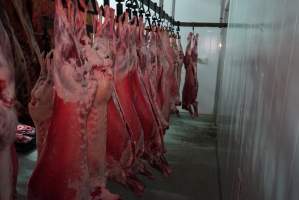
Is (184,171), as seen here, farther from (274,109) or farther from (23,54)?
(274,109)

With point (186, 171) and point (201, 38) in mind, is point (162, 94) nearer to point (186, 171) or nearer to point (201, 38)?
point (186, 171)

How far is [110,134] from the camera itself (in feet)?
5.64

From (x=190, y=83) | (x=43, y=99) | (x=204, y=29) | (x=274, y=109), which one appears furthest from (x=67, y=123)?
(x=204, y=29)

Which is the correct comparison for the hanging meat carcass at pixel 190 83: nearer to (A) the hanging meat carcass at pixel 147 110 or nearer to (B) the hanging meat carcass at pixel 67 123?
(A) the hanging meat carcass at pixel 147 110

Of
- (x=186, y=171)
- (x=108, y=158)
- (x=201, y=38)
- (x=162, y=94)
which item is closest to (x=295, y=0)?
(x=108, y=158)

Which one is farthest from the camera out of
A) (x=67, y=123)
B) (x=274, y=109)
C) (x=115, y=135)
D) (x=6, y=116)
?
(x=115, y=135)

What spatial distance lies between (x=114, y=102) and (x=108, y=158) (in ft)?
0.93

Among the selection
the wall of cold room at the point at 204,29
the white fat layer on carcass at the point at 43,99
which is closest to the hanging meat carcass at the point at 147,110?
the white fat layer on carcass at the point at 43,99

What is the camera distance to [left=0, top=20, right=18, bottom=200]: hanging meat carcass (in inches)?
33.4

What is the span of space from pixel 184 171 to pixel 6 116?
2.84m

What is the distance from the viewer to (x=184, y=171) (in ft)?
11.6

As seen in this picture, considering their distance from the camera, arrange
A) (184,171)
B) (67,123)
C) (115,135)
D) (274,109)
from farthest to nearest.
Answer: (184,171) → (115,135) → (67,123) → (274,109)

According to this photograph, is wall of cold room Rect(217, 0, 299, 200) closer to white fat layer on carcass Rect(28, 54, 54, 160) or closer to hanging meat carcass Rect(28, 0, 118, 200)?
hanging meat carcass Rect(28, 0, 118, 200)

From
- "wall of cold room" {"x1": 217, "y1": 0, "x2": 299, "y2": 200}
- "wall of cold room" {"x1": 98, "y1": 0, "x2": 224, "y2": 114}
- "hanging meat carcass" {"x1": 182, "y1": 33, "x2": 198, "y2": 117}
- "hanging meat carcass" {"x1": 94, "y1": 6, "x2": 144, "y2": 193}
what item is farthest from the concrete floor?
"wall of cold room" {"x1": 98, "y1": 0, "x2": 224, "y2": 114}
